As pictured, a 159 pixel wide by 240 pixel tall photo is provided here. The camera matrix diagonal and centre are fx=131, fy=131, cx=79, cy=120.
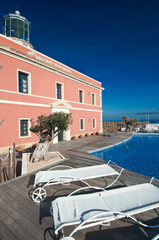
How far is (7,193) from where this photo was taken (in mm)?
3502

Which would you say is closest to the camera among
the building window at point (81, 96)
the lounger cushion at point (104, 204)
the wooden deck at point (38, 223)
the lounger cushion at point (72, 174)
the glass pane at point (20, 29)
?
the lounger cushion at point (104, 204)

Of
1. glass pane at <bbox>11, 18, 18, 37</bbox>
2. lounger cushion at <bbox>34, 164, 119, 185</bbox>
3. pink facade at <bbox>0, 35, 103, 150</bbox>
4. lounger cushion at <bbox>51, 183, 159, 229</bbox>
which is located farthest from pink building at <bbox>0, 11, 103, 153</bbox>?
lounger cushion at <bbox>51, 183, 159, 229</bbox>

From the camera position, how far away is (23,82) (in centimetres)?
1002

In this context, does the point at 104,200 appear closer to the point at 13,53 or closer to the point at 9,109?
the point at 9,109

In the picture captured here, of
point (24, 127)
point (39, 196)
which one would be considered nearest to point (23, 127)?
point (24, 127)

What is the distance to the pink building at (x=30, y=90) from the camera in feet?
28.8

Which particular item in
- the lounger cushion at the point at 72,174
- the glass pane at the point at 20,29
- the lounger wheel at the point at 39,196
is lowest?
the lounger wheel at the point at 39,196

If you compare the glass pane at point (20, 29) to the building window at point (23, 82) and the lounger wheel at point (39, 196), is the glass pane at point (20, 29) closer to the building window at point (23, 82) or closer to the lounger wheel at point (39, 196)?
the building window at point (23, 82)

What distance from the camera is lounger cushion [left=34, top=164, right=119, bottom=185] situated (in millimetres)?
3578

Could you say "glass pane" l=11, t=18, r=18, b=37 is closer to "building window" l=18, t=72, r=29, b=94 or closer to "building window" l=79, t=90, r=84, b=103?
"building window" l=18, t=72, r=29, b=94

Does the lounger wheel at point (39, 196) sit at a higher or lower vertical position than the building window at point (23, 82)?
lower

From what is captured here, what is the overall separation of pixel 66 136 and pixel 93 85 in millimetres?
7949

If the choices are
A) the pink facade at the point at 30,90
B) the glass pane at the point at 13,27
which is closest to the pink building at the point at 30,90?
the pink facade at the point at 30,90

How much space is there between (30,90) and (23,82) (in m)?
0.75
